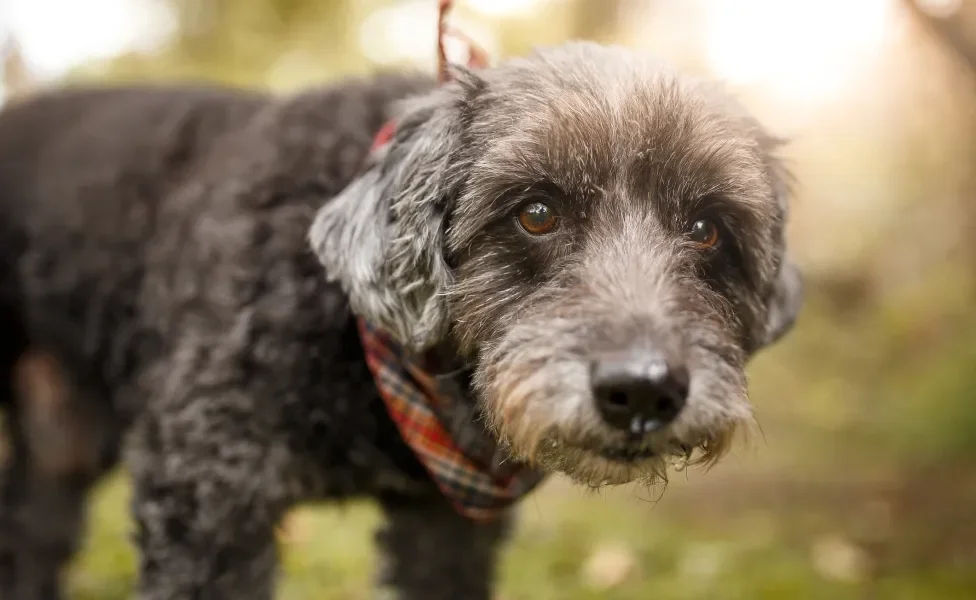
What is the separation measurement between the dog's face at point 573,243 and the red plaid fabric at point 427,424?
0.15 meters

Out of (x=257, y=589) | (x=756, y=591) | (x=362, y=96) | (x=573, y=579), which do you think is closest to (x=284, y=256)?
(x=362, y=96)

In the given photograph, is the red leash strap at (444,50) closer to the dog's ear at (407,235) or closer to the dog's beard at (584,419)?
the dog's ear at (407,235)

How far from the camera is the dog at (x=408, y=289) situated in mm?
1909

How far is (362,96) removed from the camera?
107 inches

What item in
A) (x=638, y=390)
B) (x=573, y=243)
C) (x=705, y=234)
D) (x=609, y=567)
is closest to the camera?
(x=638, y=390)

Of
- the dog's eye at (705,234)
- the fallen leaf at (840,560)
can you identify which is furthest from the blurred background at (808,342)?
the dog's eye at (705,234)

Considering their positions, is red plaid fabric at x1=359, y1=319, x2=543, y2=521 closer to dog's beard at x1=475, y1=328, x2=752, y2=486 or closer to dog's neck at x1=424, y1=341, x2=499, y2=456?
dog's neck at x1=424, y1=341, x2=499, y2=456

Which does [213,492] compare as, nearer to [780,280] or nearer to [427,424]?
[427,424]

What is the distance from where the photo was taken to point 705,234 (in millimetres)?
2191

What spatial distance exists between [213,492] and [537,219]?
1145 millimetres

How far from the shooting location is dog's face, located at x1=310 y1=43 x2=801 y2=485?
1.83 metres

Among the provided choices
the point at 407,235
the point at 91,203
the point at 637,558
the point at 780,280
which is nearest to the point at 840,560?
the point at 637,558

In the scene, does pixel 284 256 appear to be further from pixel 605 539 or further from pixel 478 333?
pixel 605 539

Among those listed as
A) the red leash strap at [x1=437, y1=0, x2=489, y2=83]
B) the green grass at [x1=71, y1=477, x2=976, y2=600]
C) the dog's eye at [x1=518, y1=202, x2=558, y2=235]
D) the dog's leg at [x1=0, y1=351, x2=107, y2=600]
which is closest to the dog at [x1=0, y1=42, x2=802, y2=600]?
the dog's eye at [x1=518, y1=202, x2=558, y2=235]
